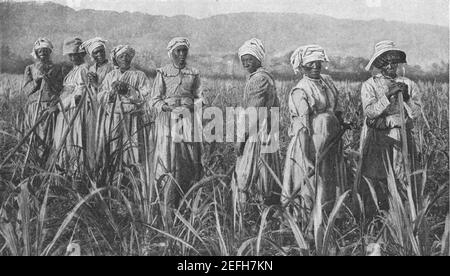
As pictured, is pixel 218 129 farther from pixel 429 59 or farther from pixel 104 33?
pixel 429 59

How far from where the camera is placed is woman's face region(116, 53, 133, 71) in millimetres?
5422

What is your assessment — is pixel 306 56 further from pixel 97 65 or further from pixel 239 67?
pixel 97 65

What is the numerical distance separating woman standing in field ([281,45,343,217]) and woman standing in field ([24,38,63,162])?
2.07 meters

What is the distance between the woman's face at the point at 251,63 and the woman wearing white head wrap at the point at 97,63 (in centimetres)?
118

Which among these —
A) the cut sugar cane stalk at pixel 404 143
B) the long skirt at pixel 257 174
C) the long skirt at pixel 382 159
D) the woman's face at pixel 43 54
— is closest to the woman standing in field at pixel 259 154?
the long skirt at pixel 257 174

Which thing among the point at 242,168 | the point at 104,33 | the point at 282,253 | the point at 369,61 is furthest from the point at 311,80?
the point at 104,33

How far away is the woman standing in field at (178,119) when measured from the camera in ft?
17.3

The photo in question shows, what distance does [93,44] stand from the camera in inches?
214

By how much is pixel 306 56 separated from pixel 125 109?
5.32ft

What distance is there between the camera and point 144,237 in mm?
5094

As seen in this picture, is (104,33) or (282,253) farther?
(104,33)

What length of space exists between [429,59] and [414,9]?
477mm

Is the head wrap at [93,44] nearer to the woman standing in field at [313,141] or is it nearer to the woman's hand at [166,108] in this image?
the woman's hand at [166,108]

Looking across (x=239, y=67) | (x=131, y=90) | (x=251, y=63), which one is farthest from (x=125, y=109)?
(x=251, y=63)
